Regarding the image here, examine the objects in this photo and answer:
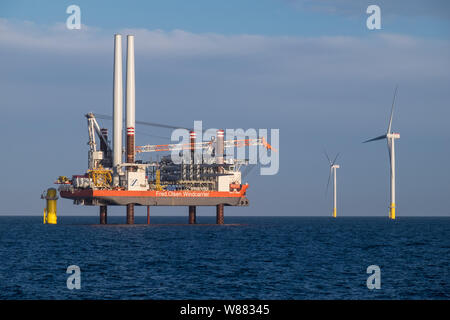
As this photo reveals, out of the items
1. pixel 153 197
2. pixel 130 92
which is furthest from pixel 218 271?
pixel 130 92

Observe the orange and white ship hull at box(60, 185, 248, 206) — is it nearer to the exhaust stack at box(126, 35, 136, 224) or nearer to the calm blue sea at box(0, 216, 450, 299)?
the exhaust stack at box(126, 35, 136, 224)

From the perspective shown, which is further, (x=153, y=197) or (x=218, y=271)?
(x=153, y=197)

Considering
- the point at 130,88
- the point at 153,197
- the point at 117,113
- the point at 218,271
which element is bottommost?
the point at 218,271

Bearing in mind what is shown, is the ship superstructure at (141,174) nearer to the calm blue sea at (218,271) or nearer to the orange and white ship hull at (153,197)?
the orange and white ship hull at (153,197)

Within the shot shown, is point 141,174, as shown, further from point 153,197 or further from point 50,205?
point 50,205

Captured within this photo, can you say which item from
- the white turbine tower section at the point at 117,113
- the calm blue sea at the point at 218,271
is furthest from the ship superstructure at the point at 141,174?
the calm blue sea at the point at 218,271

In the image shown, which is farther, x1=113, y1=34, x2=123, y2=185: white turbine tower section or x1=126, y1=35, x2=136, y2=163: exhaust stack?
x1=126, y1=35, x2=136, y2=163: exhaust stack

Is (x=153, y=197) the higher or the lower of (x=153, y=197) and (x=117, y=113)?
the lower

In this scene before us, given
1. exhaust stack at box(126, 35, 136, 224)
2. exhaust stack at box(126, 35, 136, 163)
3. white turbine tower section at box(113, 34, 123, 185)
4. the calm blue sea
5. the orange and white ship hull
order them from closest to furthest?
the calm blue sea
the orange and white ship hull
white turbine tower section at box(113, 34, 123, 185)
exhaust stack at box(126, 35, 136, 224)
exhaust stack at box(126, 35, 136, 163)

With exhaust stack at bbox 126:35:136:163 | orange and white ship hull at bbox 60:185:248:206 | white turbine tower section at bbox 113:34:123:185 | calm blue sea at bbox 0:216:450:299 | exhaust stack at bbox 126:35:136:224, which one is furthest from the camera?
exhaust stack at bbox 126:35:136:163

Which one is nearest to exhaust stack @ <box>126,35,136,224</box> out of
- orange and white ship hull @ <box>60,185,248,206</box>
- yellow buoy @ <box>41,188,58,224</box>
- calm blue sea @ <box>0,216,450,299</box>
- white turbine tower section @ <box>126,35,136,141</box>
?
white turbine tower section @ <box>126,35,136,141</box>

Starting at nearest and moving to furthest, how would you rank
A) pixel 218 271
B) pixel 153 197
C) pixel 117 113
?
pixel 218 271, pixel 153 197, pixel 117 113

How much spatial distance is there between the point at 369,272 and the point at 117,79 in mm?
87000
